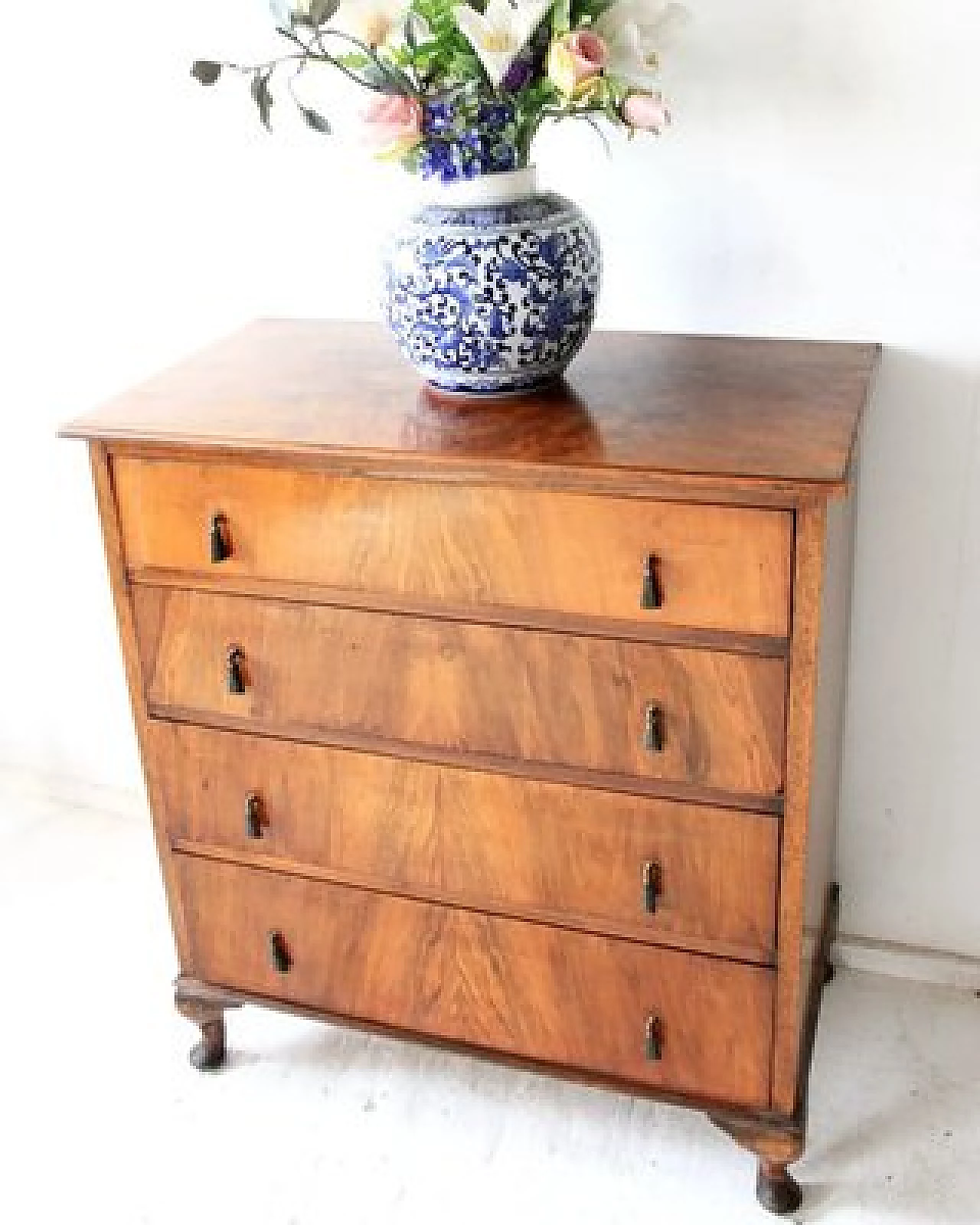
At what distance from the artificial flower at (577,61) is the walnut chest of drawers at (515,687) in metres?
0.32

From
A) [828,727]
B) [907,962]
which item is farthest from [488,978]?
[907,962]

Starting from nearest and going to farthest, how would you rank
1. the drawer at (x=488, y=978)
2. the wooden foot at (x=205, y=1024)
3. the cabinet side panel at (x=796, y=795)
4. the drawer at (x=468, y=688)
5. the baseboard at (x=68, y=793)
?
the cabinet side panel at (x=796, y=795), the drawer at (x=468, y=688), the drawer at (x=488, y=978), the wooden foot at (x=205, y=1024), the baseboard at (x=68, y=793)

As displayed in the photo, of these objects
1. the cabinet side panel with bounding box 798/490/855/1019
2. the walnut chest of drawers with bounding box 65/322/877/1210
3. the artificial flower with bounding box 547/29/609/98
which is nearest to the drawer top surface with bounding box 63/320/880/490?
the walnut chest of drawers with bounding box 65/322/877/1210

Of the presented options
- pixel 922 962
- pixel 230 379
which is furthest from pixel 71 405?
pixel 922 962

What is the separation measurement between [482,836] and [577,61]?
2.67 feet

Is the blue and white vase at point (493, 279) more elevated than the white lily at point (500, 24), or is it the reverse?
the white lily at point (500, 24)

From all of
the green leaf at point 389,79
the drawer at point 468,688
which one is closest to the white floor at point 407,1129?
the drawer at point 468,688

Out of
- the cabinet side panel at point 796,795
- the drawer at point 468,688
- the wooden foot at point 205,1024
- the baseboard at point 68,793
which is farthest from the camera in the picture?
the baseboard at point 68,793

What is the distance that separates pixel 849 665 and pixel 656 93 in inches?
30.3

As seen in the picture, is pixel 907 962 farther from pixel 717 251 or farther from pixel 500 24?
pixel 500 24

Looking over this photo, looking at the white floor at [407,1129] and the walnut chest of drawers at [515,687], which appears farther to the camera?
the white floor at [407,1129]

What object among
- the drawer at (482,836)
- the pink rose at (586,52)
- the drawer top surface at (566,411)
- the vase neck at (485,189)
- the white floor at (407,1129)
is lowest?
the white floor at (407,1129)

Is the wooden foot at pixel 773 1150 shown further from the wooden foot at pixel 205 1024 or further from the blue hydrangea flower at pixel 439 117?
the blue hydrangea flower at pixel 439 117

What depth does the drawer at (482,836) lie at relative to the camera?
1.47m
